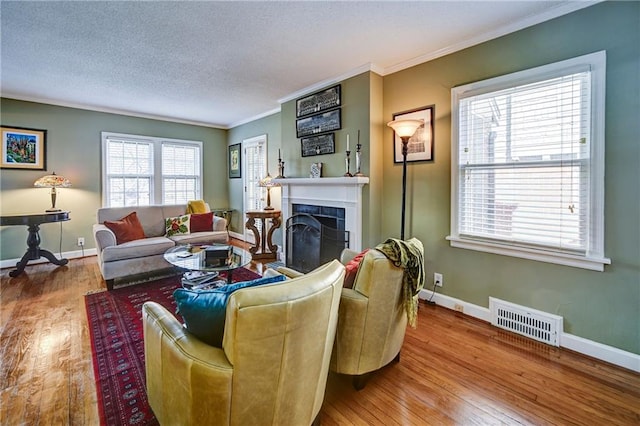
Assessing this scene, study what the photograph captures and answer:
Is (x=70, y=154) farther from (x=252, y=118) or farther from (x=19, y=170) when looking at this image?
(x=252, y=118)

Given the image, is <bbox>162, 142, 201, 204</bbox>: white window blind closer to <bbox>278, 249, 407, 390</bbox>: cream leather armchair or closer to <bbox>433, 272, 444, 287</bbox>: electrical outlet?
<bbox>433, 272, 444, 287</bbox>: electrical outlet

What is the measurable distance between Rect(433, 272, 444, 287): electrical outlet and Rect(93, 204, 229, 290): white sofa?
2.94 meters

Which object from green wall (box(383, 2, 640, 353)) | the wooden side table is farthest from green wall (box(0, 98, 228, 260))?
A: green wall (box(383, 2, 640, 353))

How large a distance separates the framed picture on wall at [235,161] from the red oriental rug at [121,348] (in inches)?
122

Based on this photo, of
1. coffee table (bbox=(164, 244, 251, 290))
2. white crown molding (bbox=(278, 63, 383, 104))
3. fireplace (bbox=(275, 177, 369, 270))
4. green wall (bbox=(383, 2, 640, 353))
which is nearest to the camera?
green wall (bbox=(383, 2, 640, 353))

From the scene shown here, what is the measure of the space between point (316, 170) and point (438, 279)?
6.54 feet

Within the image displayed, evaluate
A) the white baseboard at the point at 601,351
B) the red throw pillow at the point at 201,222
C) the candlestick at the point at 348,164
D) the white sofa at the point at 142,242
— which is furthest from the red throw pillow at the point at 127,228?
the white baseboard at the point at 601,351

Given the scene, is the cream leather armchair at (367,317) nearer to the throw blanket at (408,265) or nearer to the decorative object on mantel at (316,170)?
the throw blanket at (408,265)

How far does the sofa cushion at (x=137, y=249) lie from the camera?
3.41 metres

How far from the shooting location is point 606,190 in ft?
6.79

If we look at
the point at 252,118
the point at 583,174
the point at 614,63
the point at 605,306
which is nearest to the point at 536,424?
the point at 605,306

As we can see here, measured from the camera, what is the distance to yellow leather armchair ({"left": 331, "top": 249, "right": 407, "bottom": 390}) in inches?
64.5

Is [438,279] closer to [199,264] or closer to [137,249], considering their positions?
[199,264]

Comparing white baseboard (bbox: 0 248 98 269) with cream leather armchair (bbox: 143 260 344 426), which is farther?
white baseboard (bbox: 0 248 98 269)
